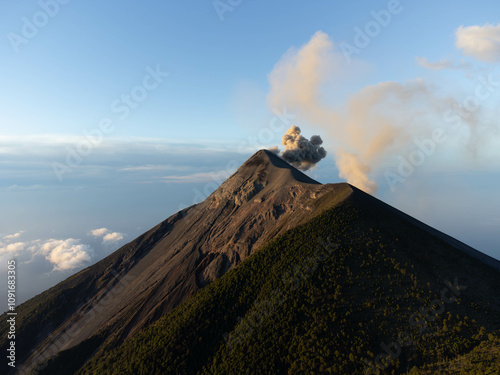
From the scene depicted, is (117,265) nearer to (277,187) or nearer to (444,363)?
(277,187)

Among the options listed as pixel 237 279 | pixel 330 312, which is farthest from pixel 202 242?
pixel 330 312

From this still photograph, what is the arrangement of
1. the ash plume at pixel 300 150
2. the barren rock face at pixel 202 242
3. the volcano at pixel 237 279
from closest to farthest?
the volcano at pixel 237 279
the barren rock face at pixel 202 242
the ash plume at pixel 300 150

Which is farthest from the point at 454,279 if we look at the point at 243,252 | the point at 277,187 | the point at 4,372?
the point at 4,372

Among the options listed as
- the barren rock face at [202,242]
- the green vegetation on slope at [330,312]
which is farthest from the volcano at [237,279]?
the barren rock face at [202,242]

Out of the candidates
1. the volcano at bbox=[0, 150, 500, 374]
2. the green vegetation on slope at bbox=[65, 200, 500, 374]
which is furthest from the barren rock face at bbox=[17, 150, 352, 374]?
the green vegetation on slope at bbox=[65, 200, 500, 374]

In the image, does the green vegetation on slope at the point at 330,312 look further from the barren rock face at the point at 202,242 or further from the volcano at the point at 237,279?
the barren rock face at the point at 202,242

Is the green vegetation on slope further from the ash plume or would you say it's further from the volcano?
the ash plume
